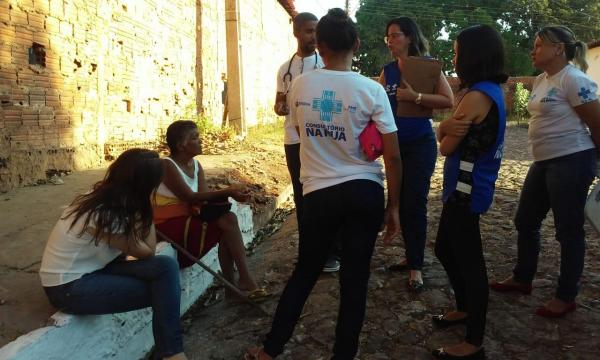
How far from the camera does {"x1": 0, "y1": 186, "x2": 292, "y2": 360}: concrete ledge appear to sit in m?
2.05

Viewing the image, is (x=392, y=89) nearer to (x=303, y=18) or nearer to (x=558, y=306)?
(x=303, y=18)

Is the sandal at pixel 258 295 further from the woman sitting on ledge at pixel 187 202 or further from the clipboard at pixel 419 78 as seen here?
the clipboard at pixel 419 78

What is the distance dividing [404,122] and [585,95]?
1.03 meters

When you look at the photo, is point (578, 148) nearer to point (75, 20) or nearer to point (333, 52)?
point (333, 52)

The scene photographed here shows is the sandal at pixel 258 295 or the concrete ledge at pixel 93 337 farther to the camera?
the sandal at pixel 258 295

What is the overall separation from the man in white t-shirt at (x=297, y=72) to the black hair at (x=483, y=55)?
1277 mm

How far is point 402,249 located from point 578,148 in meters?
1.92

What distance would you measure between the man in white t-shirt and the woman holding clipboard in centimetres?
A: 52

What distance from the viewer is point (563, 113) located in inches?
113

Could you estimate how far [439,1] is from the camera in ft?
120

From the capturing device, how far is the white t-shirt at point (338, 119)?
7.27 ft

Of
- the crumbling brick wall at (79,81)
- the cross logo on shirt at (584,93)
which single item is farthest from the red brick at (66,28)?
the cross logo on shirt at (584,93)

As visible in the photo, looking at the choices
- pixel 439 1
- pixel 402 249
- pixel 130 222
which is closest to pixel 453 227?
pixel 130 222

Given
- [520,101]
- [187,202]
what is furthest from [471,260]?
[520,101]
